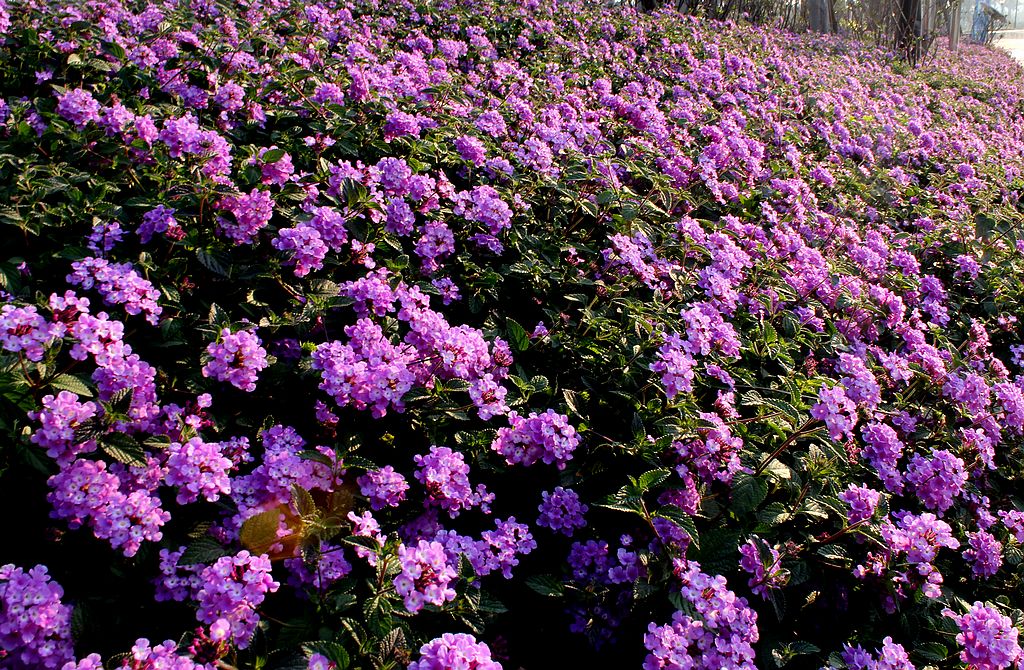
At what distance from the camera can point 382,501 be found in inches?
97.1

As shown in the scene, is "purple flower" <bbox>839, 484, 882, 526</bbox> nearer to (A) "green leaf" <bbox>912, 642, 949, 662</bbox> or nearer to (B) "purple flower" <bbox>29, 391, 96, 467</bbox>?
(A) "green leaf" <bbox>912, 642, 949, 662</bbox>

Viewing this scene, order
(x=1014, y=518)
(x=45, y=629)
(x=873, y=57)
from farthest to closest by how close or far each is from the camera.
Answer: (x=873, y=57), (x=1014, y=518), (x=45, y=629)

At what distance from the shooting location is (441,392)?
281 cm

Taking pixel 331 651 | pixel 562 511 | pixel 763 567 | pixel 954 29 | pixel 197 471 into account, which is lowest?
pixel 763 567

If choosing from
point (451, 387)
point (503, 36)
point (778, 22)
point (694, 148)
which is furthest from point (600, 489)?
point (778, 22)

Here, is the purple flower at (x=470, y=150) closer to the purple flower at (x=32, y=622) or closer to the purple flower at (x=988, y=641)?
the purple flower at (x=32, y=622)

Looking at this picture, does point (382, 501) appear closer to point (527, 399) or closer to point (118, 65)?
point (527, 399)

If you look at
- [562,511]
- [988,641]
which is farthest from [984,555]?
[562,511]

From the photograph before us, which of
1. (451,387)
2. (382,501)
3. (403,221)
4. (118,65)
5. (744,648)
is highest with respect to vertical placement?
(118,65)

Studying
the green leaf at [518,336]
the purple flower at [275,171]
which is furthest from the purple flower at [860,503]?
the purple flower at [275,171]

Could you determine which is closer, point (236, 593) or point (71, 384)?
point (236, 593)

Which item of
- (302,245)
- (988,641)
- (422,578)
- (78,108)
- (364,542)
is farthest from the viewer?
(78,108)

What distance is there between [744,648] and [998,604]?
1.44m

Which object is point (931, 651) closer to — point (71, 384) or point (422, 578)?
point (422, 578)
